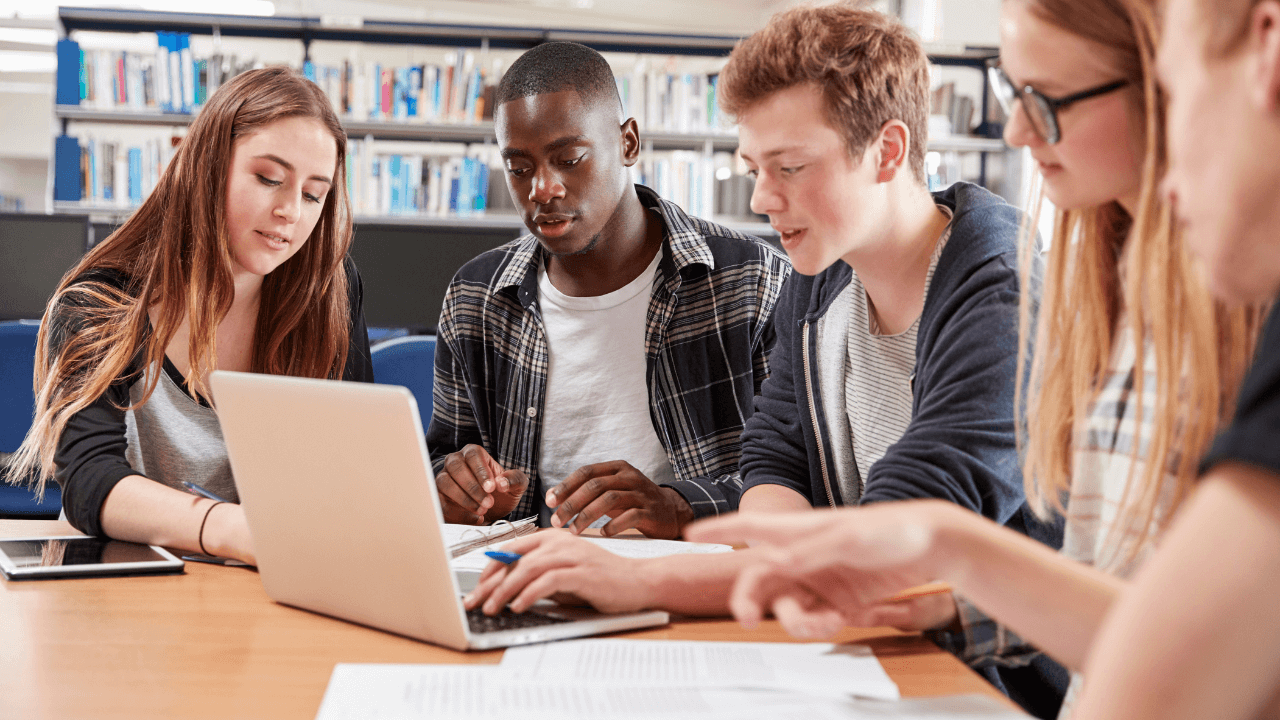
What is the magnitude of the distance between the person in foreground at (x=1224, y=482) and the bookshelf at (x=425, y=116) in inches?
145

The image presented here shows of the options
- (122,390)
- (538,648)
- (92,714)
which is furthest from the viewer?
(122,390)

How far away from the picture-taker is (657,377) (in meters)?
1.78

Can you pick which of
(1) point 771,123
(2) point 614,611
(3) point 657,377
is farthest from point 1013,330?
(3) point 657,377

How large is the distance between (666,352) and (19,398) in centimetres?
170

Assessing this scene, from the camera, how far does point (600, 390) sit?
182cm

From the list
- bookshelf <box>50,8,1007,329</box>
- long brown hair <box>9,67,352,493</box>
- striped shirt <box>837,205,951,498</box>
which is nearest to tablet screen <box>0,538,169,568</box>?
long brown hair <box>9,67,352,493</box>

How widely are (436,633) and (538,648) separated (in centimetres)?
9

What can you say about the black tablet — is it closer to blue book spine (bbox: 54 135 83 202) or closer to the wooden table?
the wooden table

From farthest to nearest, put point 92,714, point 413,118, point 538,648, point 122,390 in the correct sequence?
point 413,118
point 122,390
point 538,648
point 92,714

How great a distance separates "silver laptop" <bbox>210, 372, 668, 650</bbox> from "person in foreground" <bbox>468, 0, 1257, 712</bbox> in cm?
8

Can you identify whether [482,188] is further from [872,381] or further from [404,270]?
[872,381]

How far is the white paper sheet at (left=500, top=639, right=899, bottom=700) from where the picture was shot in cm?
73

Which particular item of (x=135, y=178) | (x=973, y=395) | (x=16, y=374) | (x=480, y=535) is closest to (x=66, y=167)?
(x=135, y=178)

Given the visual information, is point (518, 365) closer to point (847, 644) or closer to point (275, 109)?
point (275, 109)
